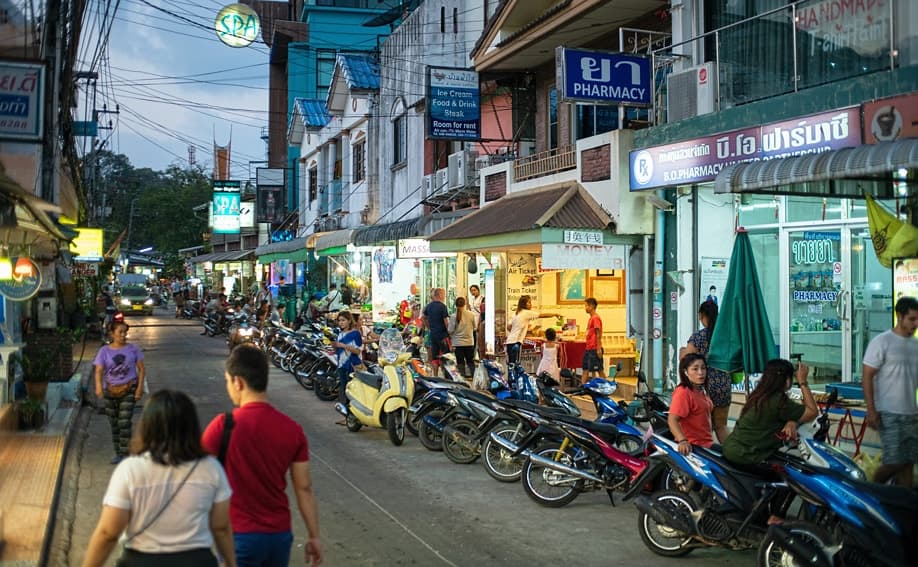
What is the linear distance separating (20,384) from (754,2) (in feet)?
40.0

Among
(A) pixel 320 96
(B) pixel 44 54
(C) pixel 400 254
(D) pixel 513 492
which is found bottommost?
(D) pixel 513 492

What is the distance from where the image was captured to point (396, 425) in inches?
482

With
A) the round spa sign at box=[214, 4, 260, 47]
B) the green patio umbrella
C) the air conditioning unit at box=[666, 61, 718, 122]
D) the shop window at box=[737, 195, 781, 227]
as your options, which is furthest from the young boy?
the round spa sign at box=[214, 4, 260, 47]

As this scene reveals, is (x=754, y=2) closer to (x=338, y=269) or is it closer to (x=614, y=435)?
(x=614, y=435)

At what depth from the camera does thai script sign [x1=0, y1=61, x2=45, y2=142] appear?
12875 millimetres

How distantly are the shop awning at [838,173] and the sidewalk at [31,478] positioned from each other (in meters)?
6.98

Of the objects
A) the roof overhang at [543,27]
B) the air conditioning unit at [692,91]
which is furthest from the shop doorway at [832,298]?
the roof overhang at [543,27]

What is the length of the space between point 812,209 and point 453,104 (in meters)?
10.7

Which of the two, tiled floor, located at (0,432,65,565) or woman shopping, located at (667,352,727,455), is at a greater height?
woman shopping, located at (667,352,727,455)

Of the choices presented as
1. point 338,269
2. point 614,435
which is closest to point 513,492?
point 614,435

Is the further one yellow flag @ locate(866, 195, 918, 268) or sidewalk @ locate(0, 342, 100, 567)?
yellow flag @ locate(866, 195, 918, 268)

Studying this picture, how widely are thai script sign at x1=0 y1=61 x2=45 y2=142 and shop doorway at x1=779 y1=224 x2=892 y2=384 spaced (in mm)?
10571

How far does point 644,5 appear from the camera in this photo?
54.2 ft

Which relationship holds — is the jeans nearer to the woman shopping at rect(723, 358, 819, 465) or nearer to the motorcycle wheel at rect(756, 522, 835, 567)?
the motorcycle wheel at rect(756, 522, 835, 567)
